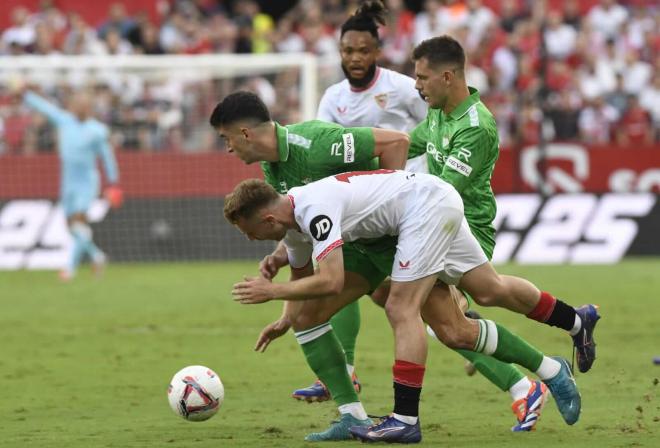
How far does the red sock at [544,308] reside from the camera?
8000 millimetres

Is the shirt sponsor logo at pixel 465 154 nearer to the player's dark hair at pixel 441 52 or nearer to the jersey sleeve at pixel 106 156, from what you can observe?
the player's dark hair at pixel 441 52

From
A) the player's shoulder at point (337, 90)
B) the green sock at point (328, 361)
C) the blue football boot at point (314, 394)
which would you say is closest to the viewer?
the green sock at point (328, 361)

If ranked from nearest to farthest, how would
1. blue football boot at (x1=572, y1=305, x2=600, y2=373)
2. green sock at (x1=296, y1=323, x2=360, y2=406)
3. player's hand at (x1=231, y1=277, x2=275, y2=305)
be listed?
player's hand at (x1=231, y1=277, x2=275, y2=305) → green sock at (x1=296, y1=323, x2=360, y2=406) → blue football boot at (x1=572, y1=305, x2=600, y2=373)

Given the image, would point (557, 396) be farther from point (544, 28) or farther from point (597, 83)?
point (597, 83)

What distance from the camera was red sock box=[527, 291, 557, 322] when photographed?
8000 mm

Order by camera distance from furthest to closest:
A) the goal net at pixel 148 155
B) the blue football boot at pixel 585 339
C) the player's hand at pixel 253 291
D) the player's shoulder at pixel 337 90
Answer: the goal net at pixel 148 155 → the player's shoulder at pixel 337 90 → the blue football boot at pixel 585 339 → the player's hand at pixel 253 291

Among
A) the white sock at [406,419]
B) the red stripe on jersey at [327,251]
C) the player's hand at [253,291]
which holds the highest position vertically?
the red stripe on jersey at [327,251]

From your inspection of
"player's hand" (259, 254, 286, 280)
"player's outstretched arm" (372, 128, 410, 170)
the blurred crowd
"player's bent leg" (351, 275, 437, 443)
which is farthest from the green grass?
the blurred crowd

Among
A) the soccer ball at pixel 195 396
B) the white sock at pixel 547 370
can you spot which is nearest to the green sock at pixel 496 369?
the white sock at pixel 547 370

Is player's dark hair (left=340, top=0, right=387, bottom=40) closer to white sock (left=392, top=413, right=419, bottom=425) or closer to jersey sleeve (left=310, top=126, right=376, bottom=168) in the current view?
jersey sleeve (left=310, top=126, right=376, bottom=168)

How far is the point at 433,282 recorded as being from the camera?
7.41m

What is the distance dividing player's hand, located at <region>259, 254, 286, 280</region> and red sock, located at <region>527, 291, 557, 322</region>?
1608 mm

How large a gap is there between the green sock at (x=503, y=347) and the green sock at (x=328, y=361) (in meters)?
0.81

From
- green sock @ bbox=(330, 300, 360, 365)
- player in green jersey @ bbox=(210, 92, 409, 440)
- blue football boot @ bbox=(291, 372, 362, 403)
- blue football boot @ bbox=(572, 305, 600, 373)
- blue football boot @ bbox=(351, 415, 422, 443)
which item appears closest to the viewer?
blue football boot @ bbox=(351, 415, 422, 443)
